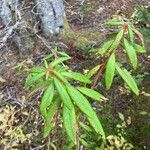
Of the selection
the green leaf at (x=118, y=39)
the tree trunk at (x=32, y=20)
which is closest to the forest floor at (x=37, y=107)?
the tree trunk at (x=32, y=20)

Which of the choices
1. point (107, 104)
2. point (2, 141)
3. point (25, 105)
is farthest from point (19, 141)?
point (107, 104)

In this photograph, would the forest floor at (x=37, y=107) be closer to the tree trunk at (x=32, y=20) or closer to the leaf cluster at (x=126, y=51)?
the tree trunk at (x=32, y=20)

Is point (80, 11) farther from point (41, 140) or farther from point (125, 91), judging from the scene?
point (41, 140)

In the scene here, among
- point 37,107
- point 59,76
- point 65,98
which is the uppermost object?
point 59,76

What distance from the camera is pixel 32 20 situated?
14.4ft

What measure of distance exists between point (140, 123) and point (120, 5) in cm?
233

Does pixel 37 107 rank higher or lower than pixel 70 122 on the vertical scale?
lower

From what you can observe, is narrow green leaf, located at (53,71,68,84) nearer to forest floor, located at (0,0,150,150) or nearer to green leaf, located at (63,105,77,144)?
green leaf, located at (63,105,77,144)

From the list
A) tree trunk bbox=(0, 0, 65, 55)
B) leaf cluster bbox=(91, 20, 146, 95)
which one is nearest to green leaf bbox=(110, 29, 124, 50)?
leaf cluster bbox=(91, 20, 146, 95)

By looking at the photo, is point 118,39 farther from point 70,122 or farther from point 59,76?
point 70,122

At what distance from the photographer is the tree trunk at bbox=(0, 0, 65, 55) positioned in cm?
405

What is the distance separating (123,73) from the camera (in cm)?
242

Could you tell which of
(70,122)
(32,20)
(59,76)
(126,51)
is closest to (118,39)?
(126,51)

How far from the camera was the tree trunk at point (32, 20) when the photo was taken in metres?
4.05
